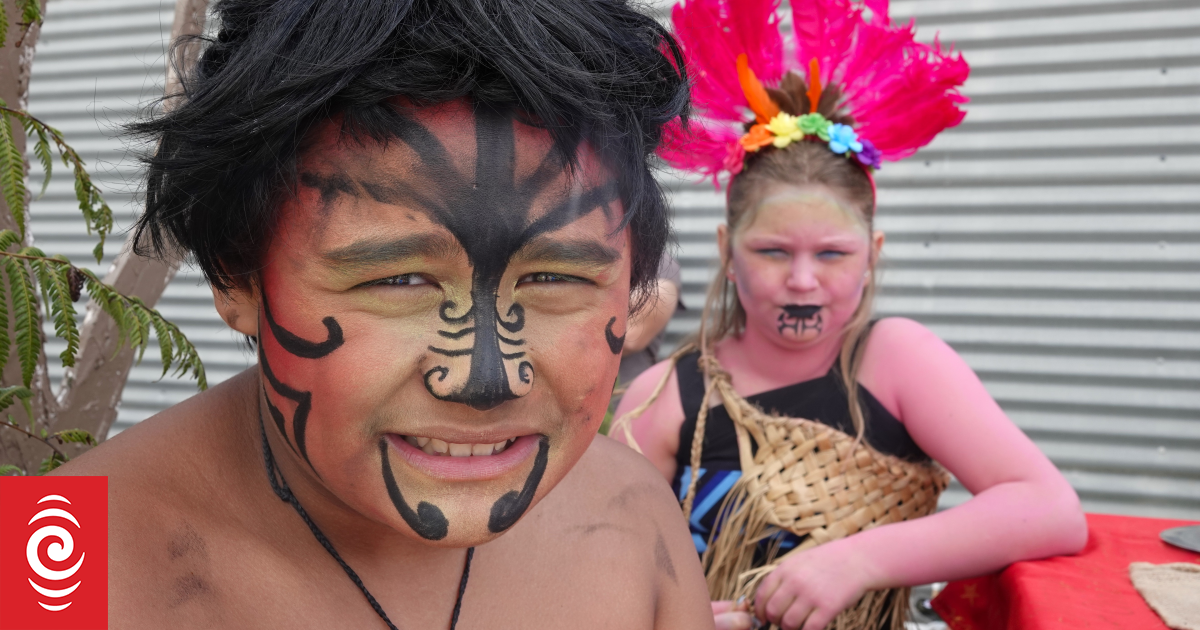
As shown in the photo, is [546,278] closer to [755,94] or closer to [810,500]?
[810,500]

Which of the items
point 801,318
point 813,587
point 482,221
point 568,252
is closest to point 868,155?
point 801,318

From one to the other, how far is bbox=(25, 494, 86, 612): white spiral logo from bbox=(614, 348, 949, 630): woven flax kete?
1.52m

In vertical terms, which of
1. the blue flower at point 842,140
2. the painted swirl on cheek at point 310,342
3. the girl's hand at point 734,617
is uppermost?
the blue flower at point 842,140

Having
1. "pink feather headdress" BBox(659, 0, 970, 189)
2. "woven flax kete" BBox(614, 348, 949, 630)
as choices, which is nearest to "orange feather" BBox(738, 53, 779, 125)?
"pink feather headdress" BBox(659, 0, 970, 189)

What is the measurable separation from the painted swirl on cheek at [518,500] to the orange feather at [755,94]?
1644 millimetres

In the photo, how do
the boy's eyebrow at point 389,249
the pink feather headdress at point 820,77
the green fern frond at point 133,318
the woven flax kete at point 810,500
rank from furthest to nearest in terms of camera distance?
the pink feather headdress at point 820,77 < the woven flax kete at point 810,500 < the green fern frond at point 133,318 < the boy's eyebrow at point 389,249

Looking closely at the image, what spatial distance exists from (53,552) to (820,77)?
2207 millimetres

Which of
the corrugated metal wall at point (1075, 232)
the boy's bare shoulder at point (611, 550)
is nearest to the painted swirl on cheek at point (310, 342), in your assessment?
the boy's bare shoulder at point (611, 550)

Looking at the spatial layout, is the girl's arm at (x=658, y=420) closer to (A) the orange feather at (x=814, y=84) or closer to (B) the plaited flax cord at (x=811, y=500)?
(B) the plaited flax cord at (x=811, y=500)

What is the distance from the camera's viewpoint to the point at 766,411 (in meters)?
2.50

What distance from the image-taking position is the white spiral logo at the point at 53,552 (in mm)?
1214

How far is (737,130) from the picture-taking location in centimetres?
284

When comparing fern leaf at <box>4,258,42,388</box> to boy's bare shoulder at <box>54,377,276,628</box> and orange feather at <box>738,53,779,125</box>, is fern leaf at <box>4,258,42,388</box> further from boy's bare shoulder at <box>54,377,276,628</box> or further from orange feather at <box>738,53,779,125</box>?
orange feather at <box>738,53,779,125</box>

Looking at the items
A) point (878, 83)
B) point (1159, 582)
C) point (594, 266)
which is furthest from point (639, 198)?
point (878, 83)
